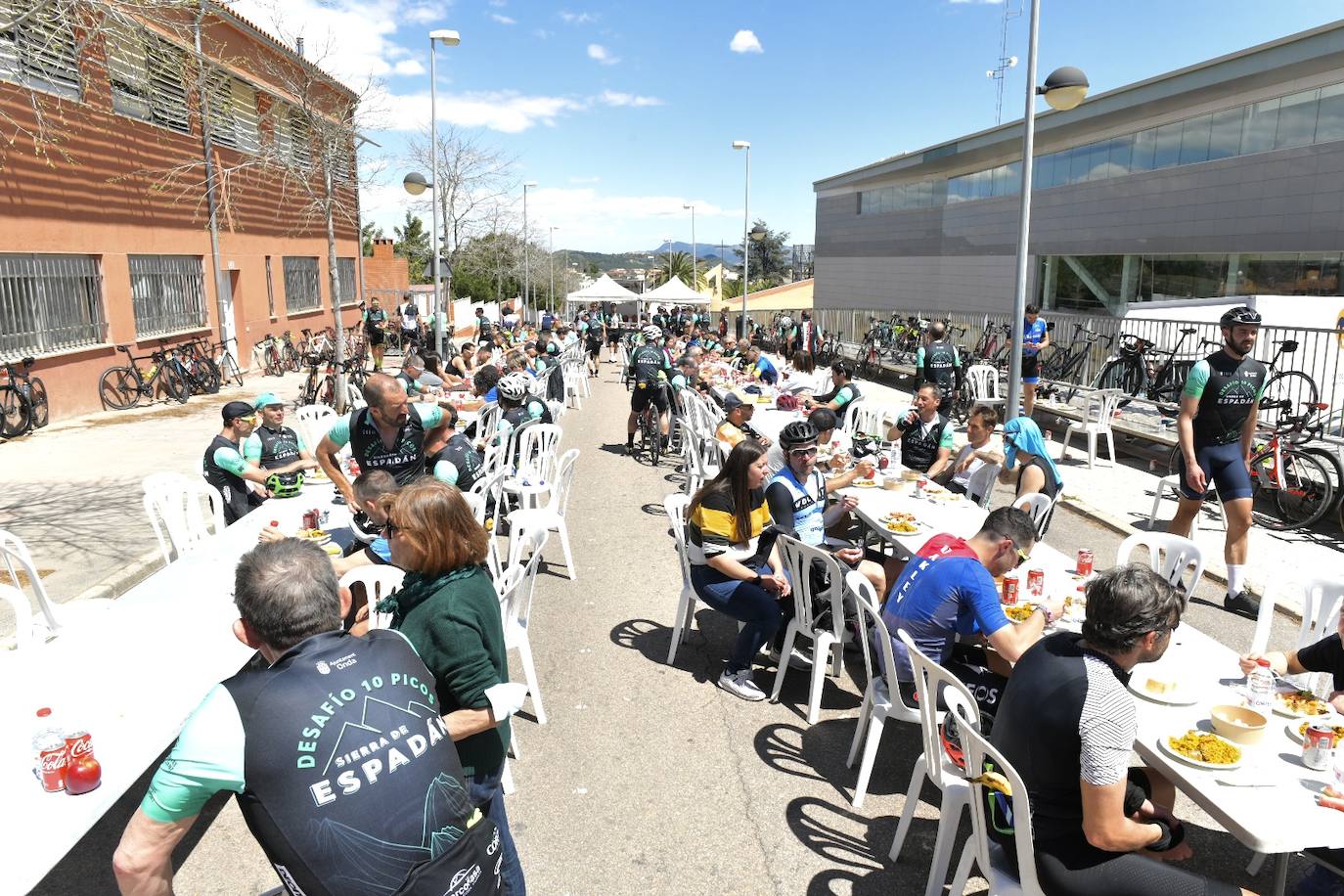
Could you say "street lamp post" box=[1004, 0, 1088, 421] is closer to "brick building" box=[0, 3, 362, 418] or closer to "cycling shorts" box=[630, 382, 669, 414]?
"cycling shorts" box=[630, 382, 669, 414]

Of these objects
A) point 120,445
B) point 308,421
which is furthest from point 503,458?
point 120,445

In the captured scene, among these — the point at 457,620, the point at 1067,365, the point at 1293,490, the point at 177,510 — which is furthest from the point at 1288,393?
the point at 177,510

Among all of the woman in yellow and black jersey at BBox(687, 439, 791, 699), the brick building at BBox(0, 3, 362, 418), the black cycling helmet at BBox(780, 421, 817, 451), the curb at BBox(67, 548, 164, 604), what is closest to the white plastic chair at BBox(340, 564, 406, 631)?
the woman in yellow and black jersey at BBox(687, 439, 791, 699)

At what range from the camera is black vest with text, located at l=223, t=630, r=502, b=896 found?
1.78 m

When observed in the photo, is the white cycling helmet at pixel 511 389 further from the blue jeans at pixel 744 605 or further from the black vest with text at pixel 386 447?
the blue jeans at pixel 744 605

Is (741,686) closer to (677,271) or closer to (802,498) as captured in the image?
(802,498)

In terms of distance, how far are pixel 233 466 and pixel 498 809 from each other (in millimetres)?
4300

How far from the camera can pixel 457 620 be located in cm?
251

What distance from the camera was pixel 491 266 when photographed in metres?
47.6

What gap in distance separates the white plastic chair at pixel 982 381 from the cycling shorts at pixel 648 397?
6.65 m

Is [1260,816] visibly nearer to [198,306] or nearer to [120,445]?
[120,445]

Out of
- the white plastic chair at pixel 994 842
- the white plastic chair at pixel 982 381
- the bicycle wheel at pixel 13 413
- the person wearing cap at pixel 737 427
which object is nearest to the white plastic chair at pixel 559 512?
the person wearing cap at pixel 737 427

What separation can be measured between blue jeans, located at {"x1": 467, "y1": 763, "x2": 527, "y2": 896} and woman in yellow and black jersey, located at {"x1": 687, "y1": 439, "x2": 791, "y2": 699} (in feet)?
7.03

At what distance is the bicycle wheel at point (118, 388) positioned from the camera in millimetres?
14609
